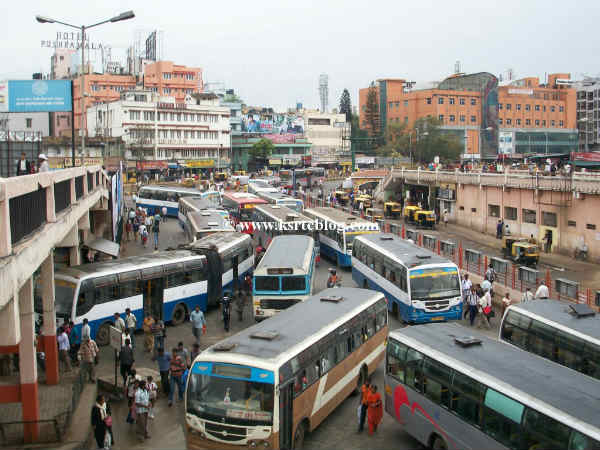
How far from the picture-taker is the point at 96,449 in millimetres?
11031

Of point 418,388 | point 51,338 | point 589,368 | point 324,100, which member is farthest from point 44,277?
point 324,100

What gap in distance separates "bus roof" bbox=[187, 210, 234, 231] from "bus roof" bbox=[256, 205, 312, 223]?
131 inches

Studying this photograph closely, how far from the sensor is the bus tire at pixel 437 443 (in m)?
9.80

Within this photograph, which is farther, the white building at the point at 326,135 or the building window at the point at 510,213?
the white building at the point at 326,135

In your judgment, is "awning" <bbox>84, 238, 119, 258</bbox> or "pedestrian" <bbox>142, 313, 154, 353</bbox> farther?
"awning" <bbox>84, 238, 119, 258</bbox>

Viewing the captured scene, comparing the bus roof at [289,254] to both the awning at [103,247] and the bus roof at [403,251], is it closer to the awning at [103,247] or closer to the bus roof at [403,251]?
the bus roof at [403,251]

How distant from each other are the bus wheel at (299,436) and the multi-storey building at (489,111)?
253 ft

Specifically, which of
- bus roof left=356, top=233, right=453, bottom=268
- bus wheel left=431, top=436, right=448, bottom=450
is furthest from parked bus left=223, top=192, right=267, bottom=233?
bus wheel left=431, top=436, right=448, bottom=450

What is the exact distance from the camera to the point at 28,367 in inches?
436

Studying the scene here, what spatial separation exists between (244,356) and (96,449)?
3798 millimetres

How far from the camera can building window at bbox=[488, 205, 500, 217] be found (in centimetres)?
4199

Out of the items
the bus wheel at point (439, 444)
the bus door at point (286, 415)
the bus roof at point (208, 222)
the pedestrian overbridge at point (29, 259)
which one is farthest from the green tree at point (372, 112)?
the bus door at point (286, 415)

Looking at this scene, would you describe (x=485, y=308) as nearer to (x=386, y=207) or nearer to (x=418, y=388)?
(x=418, y=388)

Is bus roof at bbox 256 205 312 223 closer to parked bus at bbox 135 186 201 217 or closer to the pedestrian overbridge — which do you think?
parked bus at bbox 135 186 201 217
